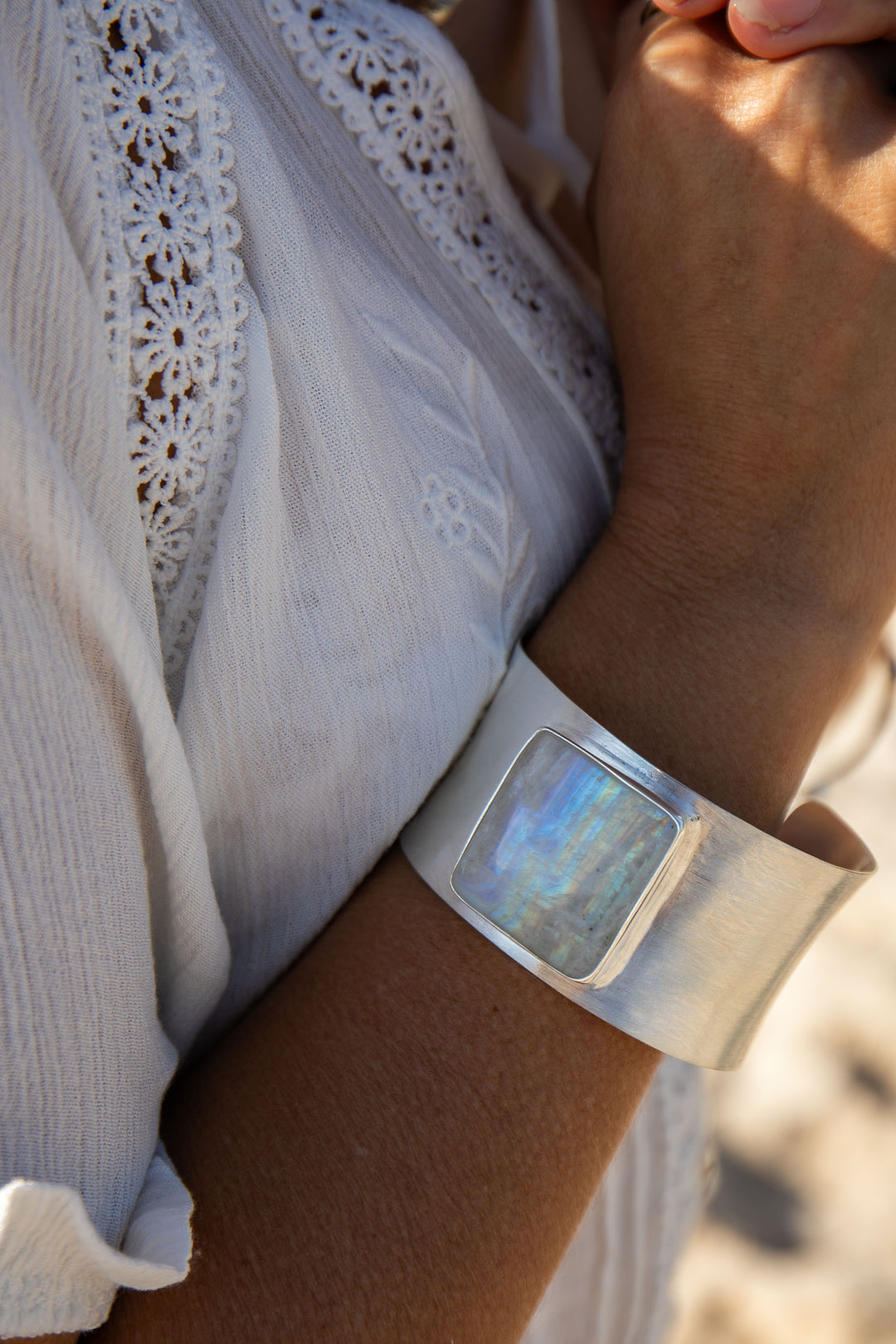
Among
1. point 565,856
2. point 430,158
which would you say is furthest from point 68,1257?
point 430,158

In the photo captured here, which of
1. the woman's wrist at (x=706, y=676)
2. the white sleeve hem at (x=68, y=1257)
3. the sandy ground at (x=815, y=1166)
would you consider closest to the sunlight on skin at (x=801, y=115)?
the woman's wrist at (x=706, y=676)

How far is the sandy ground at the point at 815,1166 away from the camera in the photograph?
5.64 feet

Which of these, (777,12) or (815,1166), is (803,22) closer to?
(777,12)

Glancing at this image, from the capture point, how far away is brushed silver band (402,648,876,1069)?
22.0 inches

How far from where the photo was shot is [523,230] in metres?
0.77

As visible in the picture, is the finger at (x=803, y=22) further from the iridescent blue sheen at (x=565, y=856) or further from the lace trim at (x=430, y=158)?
the iridescent blue sheen at (x=565, y=856)

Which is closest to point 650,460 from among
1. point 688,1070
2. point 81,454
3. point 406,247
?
point 406,247

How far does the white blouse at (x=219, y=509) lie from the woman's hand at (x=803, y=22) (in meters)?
0.20

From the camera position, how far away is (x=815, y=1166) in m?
1.83

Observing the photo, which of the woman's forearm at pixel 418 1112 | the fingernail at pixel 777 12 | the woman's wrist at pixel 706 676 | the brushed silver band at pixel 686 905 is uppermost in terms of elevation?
the fingernail at pixel 777 12

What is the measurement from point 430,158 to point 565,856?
1.71ft

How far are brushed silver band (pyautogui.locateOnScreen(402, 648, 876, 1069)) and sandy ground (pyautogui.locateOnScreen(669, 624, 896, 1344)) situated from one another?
Answer: 1.32 meters

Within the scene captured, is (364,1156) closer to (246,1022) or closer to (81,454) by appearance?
(246,1022)

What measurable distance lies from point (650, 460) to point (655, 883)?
0.31 m
